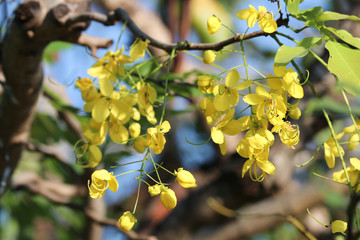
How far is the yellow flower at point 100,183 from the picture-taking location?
450 mm

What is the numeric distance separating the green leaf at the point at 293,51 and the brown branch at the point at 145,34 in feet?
0.18

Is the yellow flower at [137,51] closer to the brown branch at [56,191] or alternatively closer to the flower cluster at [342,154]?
the flower cluster at [342,154]

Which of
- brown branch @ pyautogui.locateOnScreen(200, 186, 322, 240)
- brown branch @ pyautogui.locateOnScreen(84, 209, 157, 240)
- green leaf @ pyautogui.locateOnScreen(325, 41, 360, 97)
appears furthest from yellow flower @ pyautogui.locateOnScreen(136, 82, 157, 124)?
brown branch @ pyautogui.locateOnScreen(200, 186, 322, 240)

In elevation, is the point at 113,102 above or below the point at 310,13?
below

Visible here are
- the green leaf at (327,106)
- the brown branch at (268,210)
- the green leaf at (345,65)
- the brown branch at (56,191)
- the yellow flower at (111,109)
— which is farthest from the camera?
the brown branch at (268,210)

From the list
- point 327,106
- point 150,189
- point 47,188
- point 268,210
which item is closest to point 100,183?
point 150,189

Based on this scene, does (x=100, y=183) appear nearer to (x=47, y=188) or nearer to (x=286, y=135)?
(x=286, y=135)

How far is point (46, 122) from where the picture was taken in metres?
1.21

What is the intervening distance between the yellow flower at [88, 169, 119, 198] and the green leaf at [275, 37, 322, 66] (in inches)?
8.0

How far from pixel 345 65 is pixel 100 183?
27 centimetres

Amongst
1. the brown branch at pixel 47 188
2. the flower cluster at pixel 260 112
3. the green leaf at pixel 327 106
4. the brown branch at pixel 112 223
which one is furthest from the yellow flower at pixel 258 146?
the brown branch at pixel 47 188

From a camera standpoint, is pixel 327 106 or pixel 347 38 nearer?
pixel 347 38

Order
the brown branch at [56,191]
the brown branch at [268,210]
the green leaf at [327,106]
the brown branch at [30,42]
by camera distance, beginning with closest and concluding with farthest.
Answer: the brown branch at [30,42] → the green leaf at [327,106] → the brown branch at [56,191] → the brown branch at [268,210]

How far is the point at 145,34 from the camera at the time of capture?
0.54 metres
